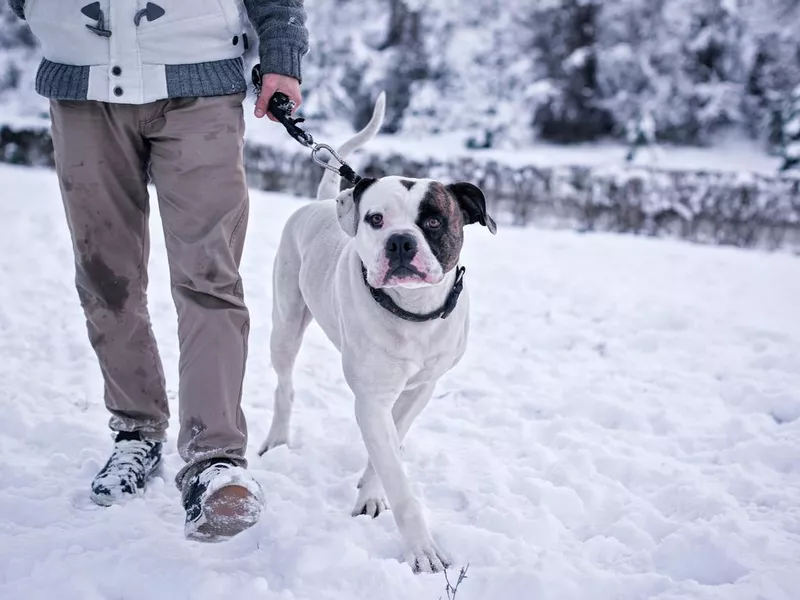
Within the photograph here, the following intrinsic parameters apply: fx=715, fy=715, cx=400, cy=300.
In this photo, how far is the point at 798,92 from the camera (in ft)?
48.8

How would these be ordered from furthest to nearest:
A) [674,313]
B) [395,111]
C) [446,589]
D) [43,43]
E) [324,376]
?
[395,111]
[674,313]
[324,376]
[43,43]
[446,589]

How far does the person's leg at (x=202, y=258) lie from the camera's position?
2.24 metres

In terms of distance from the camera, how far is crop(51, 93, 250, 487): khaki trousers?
7.36 ft

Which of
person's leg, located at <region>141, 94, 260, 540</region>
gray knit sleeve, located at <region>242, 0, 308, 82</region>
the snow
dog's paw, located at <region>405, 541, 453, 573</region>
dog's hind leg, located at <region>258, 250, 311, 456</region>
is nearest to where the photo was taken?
dog's paw, located at <region>405, 541, 453, 573</region>

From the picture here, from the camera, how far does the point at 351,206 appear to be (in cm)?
253

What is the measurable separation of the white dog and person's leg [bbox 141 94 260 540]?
0.41m

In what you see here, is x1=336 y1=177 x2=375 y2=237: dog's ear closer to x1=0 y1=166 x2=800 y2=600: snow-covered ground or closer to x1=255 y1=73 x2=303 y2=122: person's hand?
x1=255 y1=73 x2=303 y2=122: person's hand

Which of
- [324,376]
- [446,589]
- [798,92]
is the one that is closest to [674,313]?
[324,376]

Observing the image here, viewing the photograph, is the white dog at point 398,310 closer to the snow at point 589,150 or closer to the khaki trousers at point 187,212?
the khaki trousers at point 187,212

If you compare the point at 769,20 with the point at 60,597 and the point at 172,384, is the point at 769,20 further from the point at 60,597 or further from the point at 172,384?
the point at 60,597

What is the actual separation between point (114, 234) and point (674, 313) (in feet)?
13.7

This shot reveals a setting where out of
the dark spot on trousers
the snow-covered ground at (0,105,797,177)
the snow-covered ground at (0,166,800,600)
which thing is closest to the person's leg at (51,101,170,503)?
the dark spot on trousers

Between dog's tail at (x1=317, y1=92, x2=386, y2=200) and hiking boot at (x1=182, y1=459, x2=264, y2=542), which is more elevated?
dog's tail at (x1=317, y1=92, x2=386, y2=200)

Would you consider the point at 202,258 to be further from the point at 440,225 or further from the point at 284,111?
the point at 440,225
